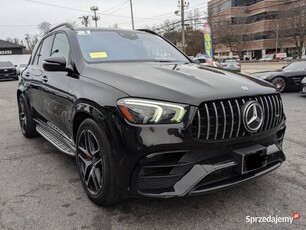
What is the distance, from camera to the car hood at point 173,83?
2441 millimetres

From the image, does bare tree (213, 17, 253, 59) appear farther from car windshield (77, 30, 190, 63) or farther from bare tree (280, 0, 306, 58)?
car windshield (77, 30, 190, 63)

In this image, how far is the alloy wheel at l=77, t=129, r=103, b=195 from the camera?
2.82 metres

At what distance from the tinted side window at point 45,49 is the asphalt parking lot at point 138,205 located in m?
1.70

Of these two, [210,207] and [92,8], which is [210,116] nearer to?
[210,207]

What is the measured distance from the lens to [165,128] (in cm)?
234

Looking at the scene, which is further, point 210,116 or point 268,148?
point 268,148

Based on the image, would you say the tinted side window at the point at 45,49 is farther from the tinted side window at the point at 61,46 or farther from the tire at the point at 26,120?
the tire at the point at 26,120

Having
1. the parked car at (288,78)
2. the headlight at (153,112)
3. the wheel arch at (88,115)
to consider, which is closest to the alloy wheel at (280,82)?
the parked car at (288,78)

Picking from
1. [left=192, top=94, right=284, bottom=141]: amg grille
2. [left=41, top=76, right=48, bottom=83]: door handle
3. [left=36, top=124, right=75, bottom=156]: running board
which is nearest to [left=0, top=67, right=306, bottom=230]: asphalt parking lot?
[left=36, top=124, right=75, bottom=156]: running board

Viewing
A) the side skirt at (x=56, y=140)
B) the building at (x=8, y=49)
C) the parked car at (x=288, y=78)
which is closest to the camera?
the side skirt at (x=56, y=140)

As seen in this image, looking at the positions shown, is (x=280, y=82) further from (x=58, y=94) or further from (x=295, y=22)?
(x=295, y=22)

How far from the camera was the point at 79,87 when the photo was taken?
309cm

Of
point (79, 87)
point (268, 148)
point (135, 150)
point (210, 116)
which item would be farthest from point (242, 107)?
point (79, 87)

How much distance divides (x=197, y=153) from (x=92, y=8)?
5321cm
